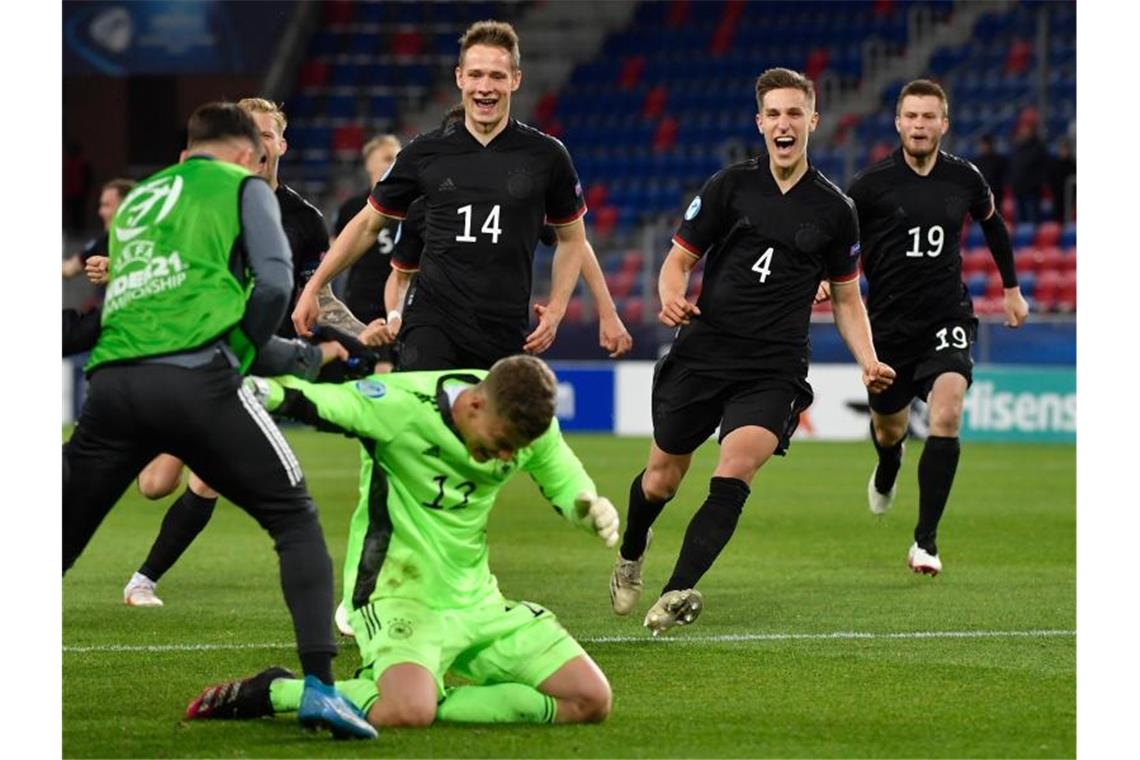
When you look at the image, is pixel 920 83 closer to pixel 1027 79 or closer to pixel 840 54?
pixel 1027 79

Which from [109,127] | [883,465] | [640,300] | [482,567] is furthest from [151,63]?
[482,567]

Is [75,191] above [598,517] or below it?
above

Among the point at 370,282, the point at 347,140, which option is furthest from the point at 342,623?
the point at 347,140

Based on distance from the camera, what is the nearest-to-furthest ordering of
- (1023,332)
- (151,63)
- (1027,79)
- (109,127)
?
(1023,332) → (1027,79) → (151,63) → (109,127)

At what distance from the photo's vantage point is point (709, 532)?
835cm

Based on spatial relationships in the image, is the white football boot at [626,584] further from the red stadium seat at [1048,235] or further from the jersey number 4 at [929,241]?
the red stadium seat at [1048,235]

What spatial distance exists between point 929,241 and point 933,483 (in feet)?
3.92

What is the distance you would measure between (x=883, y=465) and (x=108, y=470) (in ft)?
21.2

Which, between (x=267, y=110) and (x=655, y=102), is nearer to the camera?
(x=267, y=110)

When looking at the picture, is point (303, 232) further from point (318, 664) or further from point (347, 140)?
point (347, 140)

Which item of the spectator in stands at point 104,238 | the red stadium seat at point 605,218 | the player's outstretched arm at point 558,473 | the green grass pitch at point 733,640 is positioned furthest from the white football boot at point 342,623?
the red stadium seat at point 605,218

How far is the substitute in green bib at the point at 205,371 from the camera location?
589 centimetres

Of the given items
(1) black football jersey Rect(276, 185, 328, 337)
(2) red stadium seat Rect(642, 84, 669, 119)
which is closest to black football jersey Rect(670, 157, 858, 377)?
(1) black football jersey Rect(276, 185, 328, 337)

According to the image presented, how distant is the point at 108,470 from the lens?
601cm
